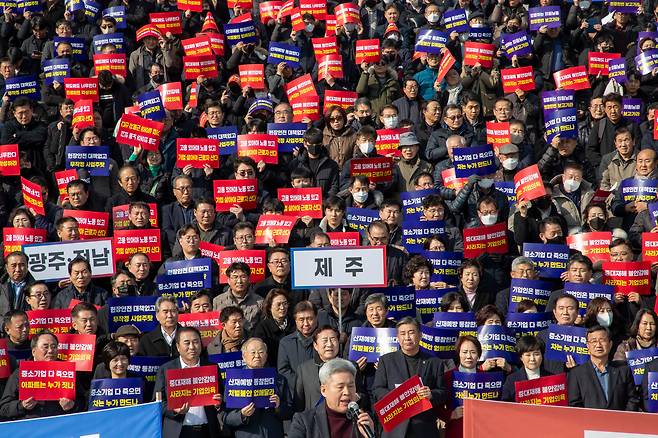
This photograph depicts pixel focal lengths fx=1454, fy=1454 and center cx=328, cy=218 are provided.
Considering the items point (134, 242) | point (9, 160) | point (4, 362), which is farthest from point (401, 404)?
point (9, 160)

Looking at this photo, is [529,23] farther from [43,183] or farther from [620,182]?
[43,183]

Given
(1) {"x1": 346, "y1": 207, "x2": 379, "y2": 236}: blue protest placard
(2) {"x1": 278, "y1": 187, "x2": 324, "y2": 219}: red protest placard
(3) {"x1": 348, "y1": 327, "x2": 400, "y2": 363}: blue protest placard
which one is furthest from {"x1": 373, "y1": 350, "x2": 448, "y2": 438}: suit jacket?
(2) {"x1": 278, "y1": 187, "x2": 324, "y2": 219}: red protest placard

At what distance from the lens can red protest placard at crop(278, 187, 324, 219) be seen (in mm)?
16203

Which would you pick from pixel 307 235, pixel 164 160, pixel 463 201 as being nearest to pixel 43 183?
pixel 164 160

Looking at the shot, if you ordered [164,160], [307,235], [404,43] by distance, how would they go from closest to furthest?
[307,235]
[164,160]
[404,43]

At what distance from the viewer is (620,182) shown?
53.7 feet

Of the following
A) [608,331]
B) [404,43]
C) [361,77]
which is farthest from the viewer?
[404,43]

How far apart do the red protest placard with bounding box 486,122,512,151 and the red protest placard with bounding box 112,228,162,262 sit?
178 inches

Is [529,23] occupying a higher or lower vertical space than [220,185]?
higher

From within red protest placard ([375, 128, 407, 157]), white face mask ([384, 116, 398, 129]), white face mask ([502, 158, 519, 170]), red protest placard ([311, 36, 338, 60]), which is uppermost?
red protest placard ([311, 36, 338, 60])

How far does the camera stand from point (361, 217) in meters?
15.8

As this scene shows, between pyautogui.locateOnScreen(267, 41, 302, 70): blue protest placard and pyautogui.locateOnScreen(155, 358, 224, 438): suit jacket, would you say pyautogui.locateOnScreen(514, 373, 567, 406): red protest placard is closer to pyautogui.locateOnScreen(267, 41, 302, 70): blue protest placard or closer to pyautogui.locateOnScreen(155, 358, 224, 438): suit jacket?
pyautogui.locateOnScreen(155, 358, 224, 438): suit jacket

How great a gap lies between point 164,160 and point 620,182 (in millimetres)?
5485

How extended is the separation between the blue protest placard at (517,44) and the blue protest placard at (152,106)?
5161mm
